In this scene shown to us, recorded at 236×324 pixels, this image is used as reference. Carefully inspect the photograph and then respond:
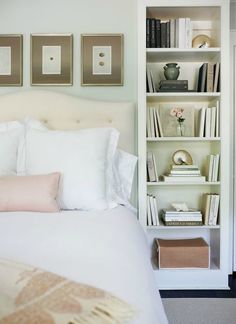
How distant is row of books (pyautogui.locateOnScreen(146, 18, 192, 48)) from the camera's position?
2.52 metres

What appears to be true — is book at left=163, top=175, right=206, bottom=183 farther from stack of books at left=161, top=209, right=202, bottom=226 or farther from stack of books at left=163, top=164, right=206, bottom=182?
stack of books at left=161, top=209, right=202, bottom=226

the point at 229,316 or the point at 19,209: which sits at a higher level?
the point at 19,209

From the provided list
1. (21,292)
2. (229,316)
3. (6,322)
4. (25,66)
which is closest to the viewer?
(6,322)

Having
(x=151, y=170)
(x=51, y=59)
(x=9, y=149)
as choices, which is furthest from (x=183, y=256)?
(x=51, y=59)

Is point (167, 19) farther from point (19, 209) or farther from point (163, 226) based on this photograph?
point (19, 209)

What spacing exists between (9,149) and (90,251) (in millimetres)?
1230

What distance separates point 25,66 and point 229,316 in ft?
7.90

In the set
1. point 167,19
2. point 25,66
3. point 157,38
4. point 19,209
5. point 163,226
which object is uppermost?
point 167,19

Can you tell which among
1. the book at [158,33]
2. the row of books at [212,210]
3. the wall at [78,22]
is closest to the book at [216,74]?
the book at [158,33]

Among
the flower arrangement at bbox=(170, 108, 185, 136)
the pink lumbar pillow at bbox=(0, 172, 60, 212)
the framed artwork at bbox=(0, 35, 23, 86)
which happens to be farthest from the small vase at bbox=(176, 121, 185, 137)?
the framed artwork at bbox=(0, 35, 23, 86)

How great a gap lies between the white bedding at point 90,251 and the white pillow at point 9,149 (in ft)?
1.39

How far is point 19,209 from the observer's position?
186cm

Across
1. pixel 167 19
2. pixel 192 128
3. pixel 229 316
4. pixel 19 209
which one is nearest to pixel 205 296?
pixel 229 316

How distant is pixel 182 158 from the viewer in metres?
2.69
